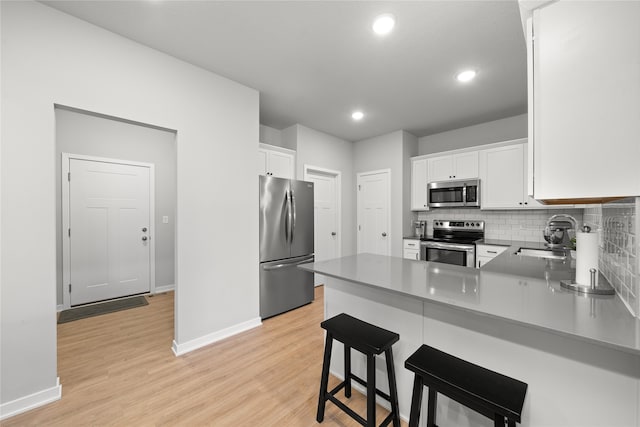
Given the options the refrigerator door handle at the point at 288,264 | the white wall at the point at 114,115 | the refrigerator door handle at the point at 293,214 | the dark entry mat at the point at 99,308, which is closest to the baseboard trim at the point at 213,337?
the white wall at the point at 114,115

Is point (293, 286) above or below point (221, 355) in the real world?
above

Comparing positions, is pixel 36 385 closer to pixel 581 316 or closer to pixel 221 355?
pixel 221 355

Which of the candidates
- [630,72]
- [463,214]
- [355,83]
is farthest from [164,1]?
[463,214]

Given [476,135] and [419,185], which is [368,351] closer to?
[419,185]

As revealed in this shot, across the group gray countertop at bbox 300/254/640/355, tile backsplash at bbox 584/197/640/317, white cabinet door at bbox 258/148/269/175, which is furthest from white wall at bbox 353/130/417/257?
tile backsplash at bbox 584/197/640/317

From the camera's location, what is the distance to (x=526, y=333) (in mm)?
1130

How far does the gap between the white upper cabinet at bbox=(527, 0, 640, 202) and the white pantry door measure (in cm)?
475

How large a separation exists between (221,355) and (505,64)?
3813 millimetres

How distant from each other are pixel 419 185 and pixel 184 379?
13.3ft

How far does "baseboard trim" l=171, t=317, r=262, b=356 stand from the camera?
2.37 m

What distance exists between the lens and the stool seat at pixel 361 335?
1369 mm

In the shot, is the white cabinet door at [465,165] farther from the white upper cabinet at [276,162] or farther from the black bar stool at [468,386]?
the black bar stool at [468,386]

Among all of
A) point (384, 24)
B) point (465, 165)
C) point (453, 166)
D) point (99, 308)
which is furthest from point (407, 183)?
point (99, 308)

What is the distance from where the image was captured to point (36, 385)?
5.66ft
